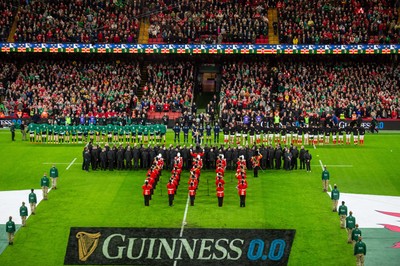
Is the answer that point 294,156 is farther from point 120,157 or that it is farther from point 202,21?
point 202,21

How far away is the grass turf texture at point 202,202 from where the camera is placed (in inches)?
1062

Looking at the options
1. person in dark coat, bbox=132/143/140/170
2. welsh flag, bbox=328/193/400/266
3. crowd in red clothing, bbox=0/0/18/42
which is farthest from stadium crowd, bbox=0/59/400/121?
welsh flag, bbox=328/193/400/266

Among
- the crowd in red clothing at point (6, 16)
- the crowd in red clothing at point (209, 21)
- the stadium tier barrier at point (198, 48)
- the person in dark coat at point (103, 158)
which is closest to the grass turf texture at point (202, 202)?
the person in dark coat at point (103, 158)

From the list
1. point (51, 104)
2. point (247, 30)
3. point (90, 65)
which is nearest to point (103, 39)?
point (90, 65)

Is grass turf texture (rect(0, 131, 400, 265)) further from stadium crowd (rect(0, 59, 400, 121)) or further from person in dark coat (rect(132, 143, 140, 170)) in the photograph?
stadium crowd (rect(0, 59, 400, 121))

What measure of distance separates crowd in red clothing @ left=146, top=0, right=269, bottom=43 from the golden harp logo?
28.6 meters

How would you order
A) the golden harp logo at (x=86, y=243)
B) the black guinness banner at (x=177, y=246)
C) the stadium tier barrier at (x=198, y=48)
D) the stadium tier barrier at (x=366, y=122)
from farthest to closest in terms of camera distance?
the stadium tier barrier at (x=198, y=48) < the stadium tier barrier at (x=366, y=122) < the golden harp logo at (x=86, y=243) < the black guinness banner at (x=177, y=246)

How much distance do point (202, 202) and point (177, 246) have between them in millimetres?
5821

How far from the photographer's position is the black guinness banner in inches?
998

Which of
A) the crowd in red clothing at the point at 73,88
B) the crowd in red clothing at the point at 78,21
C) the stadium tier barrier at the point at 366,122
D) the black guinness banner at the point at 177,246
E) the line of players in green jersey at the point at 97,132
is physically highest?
the crowd in red clothing at the point at 78,21

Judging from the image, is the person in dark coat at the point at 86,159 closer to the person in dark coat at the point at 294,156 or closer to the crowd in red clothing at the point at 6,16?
the person in dark coat at the point at 294,156

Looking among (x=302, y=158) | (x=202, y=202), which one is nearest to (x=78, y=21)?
(x=302, y=158)

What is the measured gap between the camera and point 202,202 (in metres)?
32.1

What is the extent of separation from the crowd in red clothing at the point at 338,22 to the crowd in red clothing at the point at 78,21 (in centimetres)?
1140
